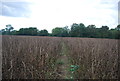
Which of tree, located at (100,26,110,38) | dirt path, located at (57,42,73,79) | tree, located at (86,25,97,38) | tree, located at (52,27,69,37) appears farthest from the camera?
tree, located at (52,27,69,37)

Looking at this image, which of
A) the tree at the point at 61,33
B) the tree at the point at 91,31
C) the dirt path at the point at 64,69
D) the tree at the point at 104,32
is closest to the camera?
the dirt path at the point at 64,69

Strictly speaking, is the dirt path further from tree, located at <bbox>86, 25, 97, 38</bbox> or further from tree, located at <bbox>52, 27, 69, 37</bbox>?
tree, located at <bbox>52, 27, 69, 37</bbox>

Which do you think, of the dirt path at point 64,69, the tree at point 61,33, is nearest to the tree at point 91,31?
the tree at point 61,33

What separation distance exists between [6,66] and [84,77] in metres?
1.90

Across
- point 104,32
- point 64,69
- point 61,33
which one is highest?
point 61,33

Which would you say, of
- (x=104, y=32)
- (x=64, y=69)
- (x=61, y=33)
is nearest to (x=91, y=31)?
(x=104, y=32)

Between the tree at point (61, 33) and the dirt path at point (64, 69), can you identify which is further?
the tree at point (61, 33)

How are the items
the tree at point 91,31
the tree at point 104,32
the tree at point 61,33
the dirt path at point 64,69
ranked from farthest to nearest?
the tree at point 61,33, the tree at point 91,31, the tree at point 104,32, the dirt path at point 64,69

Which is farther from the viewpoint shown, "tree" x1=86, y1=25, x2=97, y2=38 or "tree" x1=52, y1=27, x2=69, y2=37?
"tree" x1=52, y1=27, x2=69, y2=37

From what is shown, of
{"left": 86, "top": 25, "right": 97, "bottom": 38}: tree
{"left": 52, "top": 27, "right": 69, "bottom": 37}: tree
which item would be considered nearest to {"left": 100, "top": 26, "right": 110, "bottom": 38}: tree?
{"left": 86, "top": 25, "right": 97, "bottom": 38}: tree

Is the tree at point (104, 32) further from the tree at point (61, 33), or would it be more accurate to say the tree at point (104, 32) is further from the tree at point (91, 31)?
the tree at point (61, 33)

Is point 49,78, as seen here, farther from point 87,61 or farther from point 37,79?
point 87,61

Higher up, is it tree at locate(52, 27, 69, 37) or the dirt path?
tree at locate(52, 27, 69, 37)

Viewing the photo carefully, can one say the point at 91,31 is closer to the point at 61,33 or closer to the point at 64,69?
the point at 61,33
